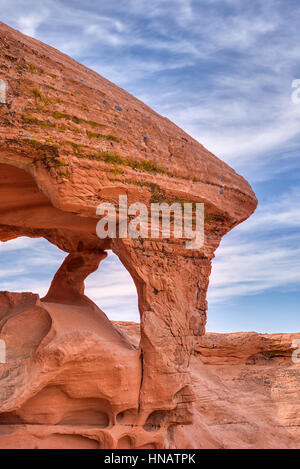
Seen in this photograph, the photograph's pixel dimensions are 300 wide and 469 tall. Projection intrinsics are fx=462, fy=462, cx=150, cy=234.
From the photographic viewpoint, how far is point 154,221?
6.07 m

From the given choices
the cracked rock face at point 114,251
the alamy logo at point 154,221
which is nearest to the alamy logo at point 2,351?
the cracked rock face at point 114,251

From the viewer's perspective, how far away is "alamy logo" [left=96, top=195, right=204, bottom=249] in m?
5.75

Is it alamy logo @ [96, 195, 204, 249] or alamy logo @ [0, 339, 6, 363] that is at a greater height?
alamy logo @ [96, 195, 204, 249]

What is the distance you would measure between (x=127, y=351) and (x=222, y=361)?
572 centimetres

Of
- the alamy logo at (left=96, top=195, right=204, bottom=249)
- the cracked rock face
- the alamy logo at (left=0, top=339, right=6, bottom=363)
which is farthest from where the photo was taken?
the alamy logo at (left=96, top=195, right=204, bottom=249)

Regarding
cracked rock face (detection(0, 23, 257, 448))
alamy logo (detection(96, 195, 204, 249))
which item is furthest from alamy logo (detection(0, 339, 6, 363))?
alamy logo (detection(96, 195, 204, 249))

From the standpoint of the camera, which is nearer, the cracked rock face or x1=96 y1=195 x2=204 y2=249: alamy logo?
the cracked rock face

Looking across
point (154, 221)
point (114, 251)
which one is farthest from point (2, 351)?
point (154, 221)

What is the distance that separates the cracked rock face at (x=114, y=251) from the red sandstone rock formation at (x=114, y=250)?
0.05ft

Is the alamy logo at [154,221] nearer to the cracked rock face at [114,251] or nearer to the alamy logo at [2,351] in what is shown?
the cracked rock face at [114,251]

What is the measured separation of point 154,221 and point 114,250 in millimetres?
658

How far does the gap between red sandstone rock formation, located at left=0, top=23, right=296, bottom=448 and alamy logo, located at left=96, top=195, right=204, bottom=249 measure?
0.10m

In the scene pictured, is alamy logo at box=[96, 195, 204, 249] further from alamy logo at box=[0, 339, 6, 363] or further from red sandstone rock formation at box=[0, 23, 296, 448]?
alamy logo at box=[0, 339, 6, 363]

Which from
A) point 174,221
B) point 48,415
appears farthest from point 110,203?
point 48,415
